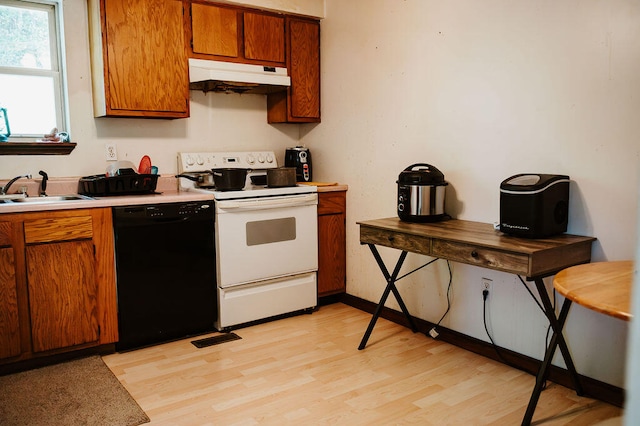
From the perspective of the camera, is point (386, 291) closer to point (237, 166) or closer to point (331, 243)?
point (331, 243)

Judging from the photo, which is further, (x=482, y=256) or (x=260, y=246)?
(x=260, y=246)

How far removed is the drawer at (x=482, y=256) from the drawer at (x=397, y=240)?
68 mm

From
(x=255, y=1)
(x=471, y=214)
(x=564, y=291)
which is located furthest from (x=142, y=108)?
(x=564, y=291)

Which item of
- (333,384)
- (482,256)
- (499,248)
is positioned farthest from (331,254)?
(499,248)

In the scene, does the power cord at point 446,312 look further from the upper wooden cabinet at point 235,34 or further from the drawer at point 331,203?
the upper wooden cabinet at point 235,34

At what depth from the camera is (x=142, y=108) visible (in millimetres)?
3279

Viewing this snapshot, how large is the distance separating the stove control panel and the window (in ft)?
2.65

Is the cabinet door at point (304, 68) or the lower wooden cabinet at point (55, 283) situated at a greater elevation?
the cabinet door at point (304, 68)

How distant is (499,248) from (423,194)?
2.37 feet

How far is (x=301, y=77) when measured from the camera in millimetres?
3971

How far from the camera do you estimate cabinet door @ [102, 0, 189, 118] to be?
3.14m

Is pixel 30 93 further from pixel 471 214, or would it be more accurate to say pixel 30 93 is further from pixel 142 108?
pixel 471 214

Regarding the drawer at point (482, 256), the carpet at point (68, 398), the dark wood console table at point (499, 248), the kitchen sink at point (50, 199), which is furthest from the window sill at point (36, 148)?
the drawer at point (482, 256)

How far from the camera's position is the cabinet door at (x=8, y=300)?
2.63 metres
